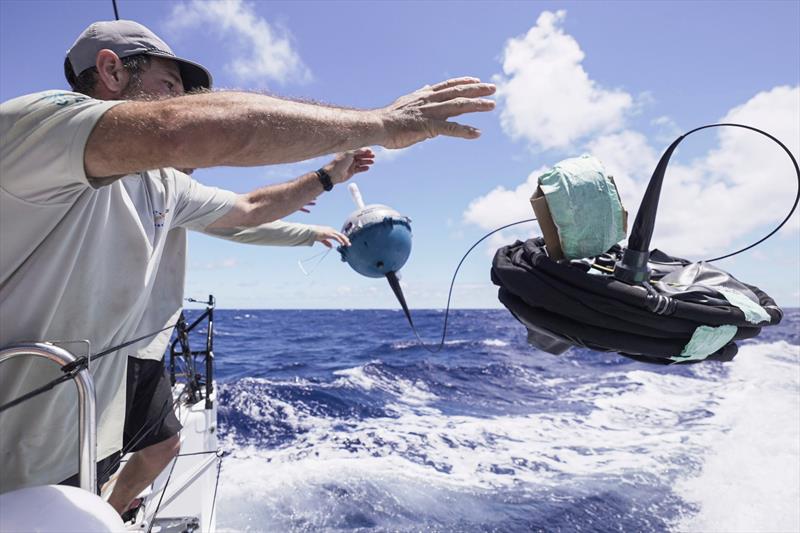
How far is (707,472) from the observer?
5.47 meters

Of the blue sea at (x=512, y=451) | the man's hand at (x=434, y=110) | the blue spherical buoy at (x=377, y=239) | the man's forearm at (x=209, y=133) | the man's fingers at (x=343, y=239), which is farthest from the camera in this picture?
the blue sea at (x=512, y=451)

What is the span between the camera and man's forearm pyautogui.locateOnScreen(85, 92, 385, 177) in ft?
2.95

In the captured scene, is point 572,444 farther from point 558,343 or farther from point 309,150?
point 309,150

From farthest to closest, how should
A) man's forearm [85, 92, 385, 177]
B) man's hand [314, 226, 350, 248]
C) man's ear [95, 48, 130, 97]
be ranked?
1. man's hand [314, 226, 350, 248]
2. man's ear [95, 48, 130, 97]
3. man's forearm [85, 92, 385, 177]

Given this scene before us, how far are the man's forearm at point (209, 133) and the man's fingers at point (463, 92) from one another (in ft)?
1.00

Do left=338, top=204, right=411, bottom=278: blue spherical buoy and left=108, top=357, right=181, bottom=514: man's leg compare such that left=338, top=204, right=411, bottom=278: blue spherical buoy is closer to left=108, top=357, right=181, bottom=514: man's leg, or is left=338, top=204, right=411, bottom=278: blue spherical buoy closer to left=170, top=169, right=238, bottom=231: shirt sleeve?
left=170, top=169, right=238, bottom=231: shirt sleeve

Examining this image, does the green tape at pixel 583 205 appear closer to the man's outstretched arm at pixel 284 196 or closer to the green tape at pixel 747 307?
the green tape at pixel 747 307

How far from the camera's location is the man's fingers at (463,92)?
124 cm

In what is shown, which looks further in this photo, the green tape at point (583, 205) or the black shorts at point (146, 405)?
the black shorts at point (146, 405)

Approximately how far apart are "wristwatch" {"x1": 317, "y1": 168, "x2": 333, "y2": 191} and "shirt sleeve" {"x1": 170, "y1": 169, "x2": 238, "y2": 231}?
50 centimetres

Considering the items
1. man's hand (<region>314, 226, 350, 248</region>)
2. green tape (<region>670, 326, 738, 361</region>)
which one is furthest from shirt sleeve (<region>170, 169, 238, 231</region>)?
green tape (<region>670, 326, 738, 361</region>)

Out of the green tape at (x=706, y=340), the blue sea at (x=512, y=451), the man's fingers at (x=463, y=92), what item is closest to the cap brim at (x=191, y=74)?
the man's fingers at (x=463, y=92)

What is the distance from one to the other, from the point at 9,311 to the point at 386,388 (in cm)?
962

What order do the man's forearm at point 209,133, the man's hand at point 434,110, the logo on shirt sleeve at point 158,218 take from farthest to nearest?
the logo on shirt sleeve at point 158,218 < the man's hand at point 434,110 < the man's forearm at point 209,133
